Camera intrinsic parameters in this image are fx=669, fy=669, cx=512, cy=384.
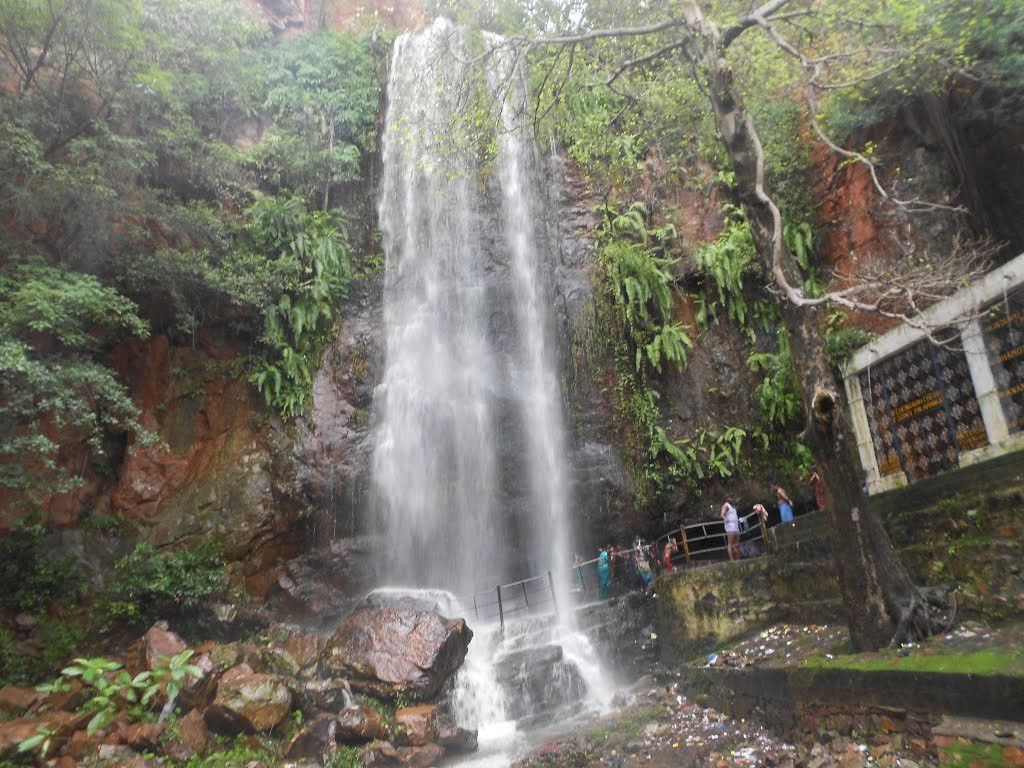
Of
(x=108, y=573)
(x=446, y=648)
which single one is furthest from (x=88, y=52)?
(x=446, y=648)

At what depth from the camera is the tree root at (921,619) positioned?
566 cm

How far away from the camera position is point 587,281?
602 inches

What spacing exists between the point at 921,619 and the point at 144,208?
42.0ft

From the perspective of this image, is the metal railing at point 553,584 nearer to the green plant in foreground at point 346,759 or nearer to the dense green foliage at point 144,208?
the green plant in foreground at point 346,759

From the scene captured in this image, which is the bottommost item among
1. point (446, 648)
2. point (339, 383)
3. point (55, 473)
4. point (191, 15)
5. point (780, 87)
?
point (446, 648)

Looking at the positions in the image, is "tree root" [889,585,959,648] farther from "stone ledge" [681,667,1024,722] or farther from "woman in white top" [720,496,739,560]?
"woman in white top" [720,496,739,560]

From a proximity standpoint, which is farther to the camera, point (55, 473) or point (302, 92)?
point (302, 92)

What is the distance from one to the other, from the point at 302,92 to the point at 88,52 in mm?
6644

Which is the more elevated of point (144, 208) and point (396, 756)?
point (144, 208)

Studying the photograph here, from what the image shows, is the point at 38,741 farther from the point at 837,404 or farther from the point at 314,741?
the point at 837,404

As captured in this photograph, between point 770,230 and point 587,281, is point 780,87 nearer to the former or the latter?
point 587,281

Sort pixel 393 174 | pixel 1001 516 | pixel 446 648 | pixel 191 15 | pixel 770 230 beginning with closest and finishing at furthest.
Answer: pixel 1001 516
pixel 770 230
pixel 446 648
pixel 191 15
pixel 393 174

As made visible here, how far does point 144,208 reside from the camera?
1183cm

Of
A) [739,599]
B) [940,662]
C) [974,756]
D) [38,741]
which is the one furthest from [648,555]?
[38,741]
